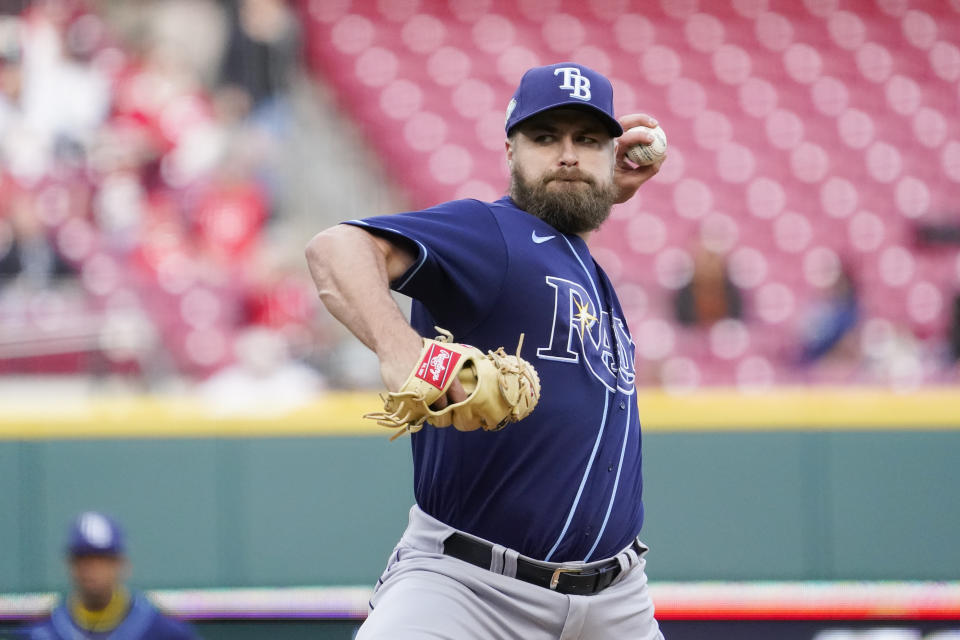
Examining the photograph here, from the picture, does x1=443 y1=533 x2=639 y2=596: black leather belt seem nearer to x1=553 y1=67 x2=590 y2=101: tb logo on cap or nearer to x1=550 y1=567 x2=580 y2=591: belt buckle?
x1=550 y1=567 x2=580 y2=591: belt buckle

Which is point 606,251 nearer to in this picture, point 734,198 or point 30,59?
point 734,198

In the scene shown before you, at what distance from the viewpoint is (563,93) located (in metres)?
2.27

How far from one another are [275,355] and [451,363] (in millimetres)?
4707

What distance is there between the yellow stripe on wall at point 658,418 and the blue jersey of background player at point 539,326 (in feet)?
5.70

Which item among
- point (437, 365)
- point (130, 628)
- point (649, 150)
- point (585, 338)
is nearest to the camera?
point (437, 365)

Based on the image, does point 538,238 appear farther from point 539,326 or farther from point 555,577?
point 555,577

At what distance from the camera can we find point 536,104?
229 cm

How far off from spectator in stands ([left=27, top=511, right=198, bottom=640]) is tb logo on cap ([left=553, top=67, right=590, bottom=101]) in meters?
2.09

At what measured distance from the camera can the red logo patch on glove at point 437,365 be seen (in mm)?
1689

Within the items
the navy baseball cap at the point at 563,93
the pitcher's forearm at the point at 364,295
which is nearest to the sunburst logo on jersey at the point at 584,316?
the navy baseball cap at the point at 563,93

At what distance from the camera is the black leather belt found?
85.0 inches

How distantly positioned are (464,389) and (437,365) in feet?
0.20

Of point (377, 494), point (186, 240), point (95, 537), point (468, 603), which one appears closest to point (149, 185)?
point (186, 240)

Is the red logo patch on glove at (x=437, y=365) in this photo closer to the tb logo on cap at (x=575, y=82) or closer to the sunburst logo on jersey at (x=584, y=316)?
the sunburst logo on jersey at (x=584, y=316)
